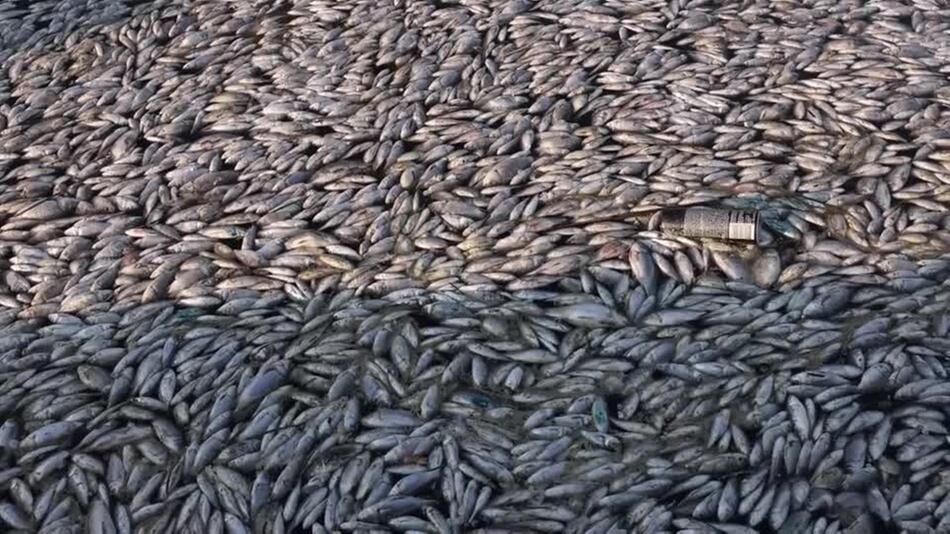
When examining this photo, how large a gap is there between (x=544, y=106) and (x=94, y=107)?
2.75m

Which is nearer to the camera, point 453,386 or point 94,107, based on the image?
point 453,386

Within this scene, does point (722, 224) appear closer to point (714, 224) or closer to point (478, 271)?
point (714, 224)

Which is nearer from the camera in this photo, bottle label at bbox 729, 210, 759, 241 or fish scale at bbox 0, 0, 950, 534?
fish scale at bbox 0, 0, 950, 534

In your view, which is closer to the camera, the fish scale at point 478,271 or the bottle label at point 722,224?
the fish scale at point 478,271

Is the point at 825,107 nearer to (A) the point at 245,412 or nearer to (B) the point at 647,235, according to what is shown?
(B) the point at 647,235

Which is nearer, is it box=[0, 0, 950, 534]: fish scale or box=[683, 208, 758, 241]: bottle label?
box=[0, 0, 950, 534]: fish scale

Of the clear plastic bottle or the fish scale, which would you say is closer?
the fish scale

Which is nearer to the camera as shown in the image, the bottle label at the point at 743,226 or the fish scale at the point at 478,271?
the fish scale at the point at 478,271

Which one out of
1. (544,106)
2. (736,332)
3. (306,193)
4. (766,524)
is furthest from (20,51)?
(766,524)

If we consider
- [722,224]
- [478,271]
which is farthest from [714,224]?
[478,271]

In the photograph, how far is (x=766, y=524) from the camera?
4.15 meters

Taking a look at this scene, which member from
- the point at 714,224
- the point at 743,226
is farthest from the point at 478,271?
the point at 743,226

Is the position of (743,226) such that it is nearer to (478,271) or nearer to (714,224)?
(714,224)

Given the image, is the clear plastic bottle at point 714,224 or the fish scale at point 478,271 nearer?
the fish scale at point 478,271
